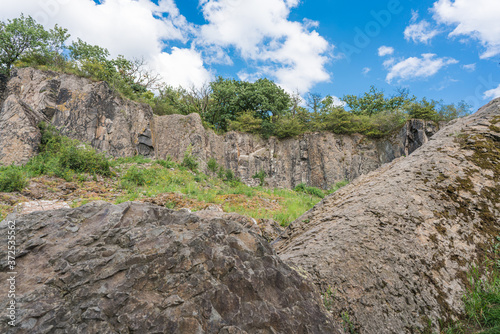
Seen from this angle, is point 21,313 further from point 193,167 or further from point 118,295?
point 193,167

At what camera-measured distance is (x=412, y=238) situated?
1970mm

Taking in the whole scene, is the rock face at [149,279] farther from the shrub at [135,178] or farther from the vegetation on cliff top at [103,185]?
the shrub at [135,178]

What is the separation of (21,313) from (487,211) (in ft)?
10.9

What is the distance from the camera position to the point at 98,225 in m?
1.76

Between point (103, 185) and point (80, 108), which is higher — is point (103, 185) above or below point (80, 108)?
below

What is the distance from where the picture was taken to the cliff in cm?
1149

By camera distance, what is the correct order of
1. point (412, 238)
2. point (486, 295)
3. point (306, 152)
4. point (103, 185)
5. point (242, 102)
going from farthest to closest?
point (242, 102)
point (306, 152)
point (103, 185)
point (412, 238)
point (486, 295)

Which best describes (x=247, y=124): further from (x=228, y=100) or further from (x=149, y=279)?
(x=149, y=279)

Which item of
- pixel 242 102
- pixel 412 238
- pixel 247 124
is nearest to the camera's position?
pixel 412 238

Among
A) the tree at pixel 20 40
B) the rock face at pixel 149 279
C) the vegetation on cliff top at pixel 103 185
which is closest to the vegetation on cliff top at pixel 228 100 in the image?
the tree at pixel 20 40

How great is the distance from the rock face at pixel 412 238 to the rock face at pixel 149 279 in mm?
320

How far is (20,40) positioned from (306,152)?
24.0 meters

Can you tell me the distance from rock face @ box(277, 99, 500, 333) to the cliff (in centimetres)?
1289

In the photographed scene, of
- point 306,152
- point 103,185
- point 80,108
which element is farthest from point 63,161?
point 306,152
